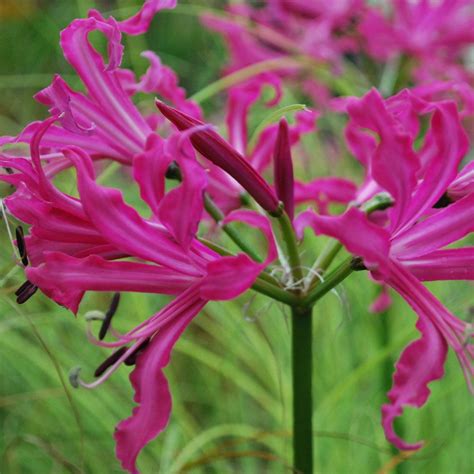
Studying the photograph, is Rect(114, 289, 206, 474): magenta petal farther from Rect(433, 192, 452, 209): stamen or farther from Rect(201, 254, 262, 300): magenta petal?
Rect(433, 192, 452, 209): stamen

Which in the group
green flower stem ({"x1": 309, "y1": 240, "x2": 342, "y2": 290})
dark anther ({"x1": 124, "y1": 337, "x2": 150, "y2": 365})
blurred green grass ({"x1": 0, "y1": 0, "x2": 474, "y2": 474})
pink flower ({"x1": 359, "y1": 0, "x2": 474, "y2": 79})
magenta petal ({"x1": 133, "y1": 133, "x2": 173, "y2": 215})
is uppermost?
magenta petal ({"x1": 133, "y1": 133, "x2": 173, "y2": 215})

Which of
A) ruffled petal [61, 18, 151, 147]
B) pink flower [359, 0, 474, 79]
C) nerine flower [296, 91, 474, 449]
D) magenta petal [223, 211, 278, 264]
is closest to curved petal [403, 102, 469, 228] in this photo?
nerine flower [296, 91, 474, 449]

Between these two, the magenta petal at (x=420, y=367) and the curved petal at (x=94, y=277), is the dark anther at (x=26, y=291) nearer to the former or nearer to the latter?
the curved petal at (x=94, y=277)

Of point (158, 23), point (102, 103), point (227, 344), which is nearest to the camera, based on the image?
point (102, 103)

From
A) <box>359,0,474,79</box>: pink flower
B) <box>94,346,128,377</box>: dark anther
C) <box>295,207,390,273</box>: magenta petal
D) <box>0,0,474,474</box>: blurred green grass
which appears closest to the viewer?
<box>295,207,390,273</box>: magenta petal

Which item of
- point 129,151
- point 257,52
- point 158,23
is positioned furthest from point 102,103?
point 158,23

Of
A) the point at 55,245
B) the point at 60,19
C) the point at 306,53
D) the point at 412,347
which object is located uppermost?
the point at 55,245

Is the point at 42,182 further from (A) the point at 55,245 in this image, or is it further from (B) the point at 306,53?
(B) the point at 306,53
